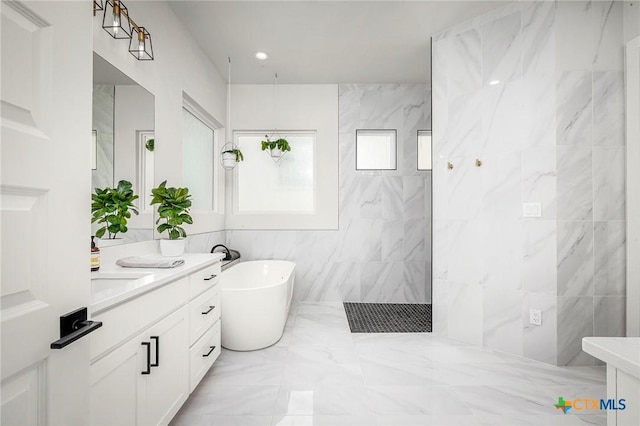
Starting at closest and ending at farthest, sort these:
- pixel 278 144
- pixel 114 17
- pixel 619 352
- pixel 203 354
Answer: pixel 619 352, pixel 114 17, pixel 203 354, pixel 278 144

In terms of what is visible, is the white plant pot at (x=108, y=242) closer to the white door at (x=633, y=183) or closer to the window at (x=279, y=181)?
the window at (x=279, y=181)

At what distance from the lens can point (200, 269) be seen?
72.1 inches

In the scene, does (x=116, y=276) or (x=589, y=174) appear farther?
(x=589, y=174)

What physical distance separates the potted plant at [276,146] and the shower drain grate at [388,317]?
84.2 inches

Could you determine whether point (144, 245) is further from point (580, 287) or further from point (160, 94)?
point (580, 287)

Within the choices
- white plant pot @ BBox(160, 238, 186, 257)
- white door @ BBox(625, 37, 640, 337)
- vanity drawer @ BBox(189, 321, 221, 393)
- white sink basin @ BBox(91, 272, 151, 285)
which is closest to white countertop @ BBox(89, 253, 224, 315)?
white sink basin @ BBox(91, 272, 151, 285)

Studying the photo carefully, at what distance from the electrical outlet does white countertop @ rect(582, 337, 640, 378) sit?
5.66 feet

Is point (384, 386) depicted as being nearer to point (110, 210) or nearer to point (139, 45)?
point (110, 210)

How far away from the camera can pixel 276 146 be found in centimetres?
379

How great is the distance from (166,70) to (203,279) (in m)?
1.71

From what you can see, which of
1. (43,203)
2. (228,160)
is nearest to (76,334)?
(43,203)

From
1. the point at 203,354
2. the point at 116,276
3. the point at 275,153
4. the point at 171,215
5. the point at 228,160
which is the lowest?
the point at 203,354

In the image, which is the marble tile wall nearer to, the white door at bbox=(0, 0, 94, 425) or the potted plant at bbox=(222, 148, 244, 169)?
the white door at bbox=(0, 0, 94, 425)

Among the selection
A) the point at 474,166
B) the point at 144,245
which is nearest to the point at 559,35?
the point at 474,166
